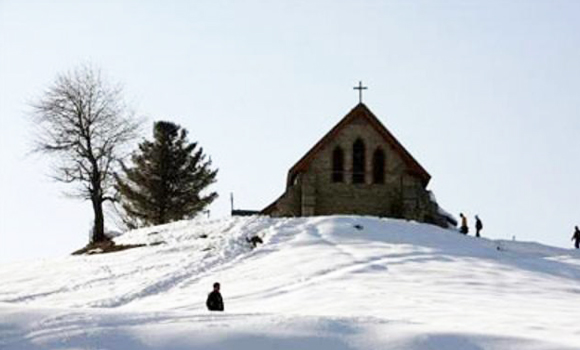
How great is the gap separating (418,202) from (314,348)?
1436 inches

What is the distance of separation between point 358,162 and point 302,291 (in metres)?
22.9

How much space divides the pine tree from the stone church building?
1131cm

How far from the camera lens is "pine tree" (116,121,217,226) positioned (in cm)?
5675

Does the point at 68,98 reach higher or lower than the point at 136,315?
higher

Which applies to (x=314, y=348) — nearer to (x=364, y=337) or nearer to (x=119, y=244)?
(x=364, y=337)

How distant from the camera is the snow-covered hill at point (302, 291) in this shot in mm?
10602

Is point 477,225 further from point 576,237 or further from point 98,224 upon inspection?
point 98,224

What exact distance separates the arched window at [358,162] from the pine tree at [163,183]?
1316cm

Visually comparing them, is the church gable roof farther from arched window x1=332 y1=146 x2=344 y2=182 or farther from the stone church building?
arched window x1=332 y1=146 x2=344 y2=182

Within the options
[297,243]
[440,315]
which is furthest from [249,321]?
[297,243]

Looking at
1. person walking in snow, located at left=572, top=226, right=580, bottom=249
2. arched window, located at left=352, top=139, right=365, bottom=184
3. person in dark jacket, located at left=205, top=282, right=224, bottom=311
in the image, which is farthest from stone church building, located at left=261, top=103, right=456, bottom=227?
person in dark jacket, located at left=205, top=282, right=224, bottom=311

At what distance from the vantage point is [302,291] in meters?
24.6

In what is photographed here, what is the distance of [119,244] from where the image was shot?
131 ft

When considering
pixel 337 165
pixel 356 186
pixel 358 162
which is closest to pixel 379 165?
pixel 358 162
